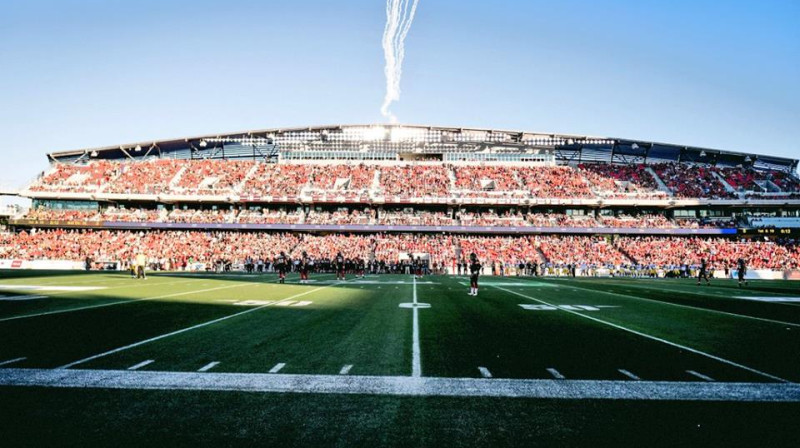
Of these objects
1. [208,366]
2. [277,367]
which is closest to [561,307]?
[277,367]

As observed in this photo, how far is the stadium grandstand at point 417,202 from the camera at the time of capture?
51719 mm

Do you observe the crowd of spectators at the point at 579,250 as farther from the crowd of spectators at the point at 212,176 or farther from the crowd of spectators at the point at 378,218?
the crowd of spectators at the point at 212,176

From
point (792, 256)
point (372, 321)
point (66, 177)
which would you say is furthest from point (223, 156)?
point (792, 256)

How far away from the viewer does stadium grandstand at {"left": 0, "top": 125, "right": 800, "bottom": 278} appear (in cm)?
5172

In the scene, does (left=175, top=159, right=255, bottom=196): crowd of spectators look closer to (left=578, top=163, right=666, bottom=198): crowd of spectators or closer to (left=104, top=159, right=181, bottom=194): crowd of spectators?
(left=104, top=159, right=181, bottom=194): crowd of spectators

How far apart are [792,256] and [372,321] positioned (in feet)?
193

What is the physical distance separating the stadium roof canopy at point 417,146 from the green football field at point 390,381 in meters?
55.1

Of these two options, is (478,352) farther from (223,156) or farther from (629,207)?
(223,156)

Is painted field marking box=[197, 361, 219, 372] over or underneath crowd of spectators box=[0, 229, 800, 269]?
over

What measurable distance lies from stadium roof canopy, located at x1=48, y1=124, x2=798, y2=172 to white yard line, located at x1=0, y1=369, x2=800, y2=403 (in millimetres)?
59685

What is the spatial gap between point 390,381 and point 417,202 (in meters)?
53.3

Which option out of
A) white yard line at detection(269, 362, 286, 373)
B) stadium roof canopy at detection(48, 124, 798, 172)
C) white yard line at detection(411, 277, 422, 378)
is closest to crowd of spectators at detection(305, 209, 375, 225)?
stadium roof canopy at detection(48, 124, 798, 172)

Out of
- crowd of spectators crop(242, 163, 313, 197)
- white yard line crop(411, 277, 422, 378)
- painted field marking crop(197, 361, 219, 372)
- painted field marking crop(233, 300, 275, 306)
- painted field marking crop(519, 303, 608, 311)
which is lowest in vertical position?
painted field marking crop(519, 303, 608, 311)

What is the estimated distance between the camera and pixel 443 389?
542 centimetres
